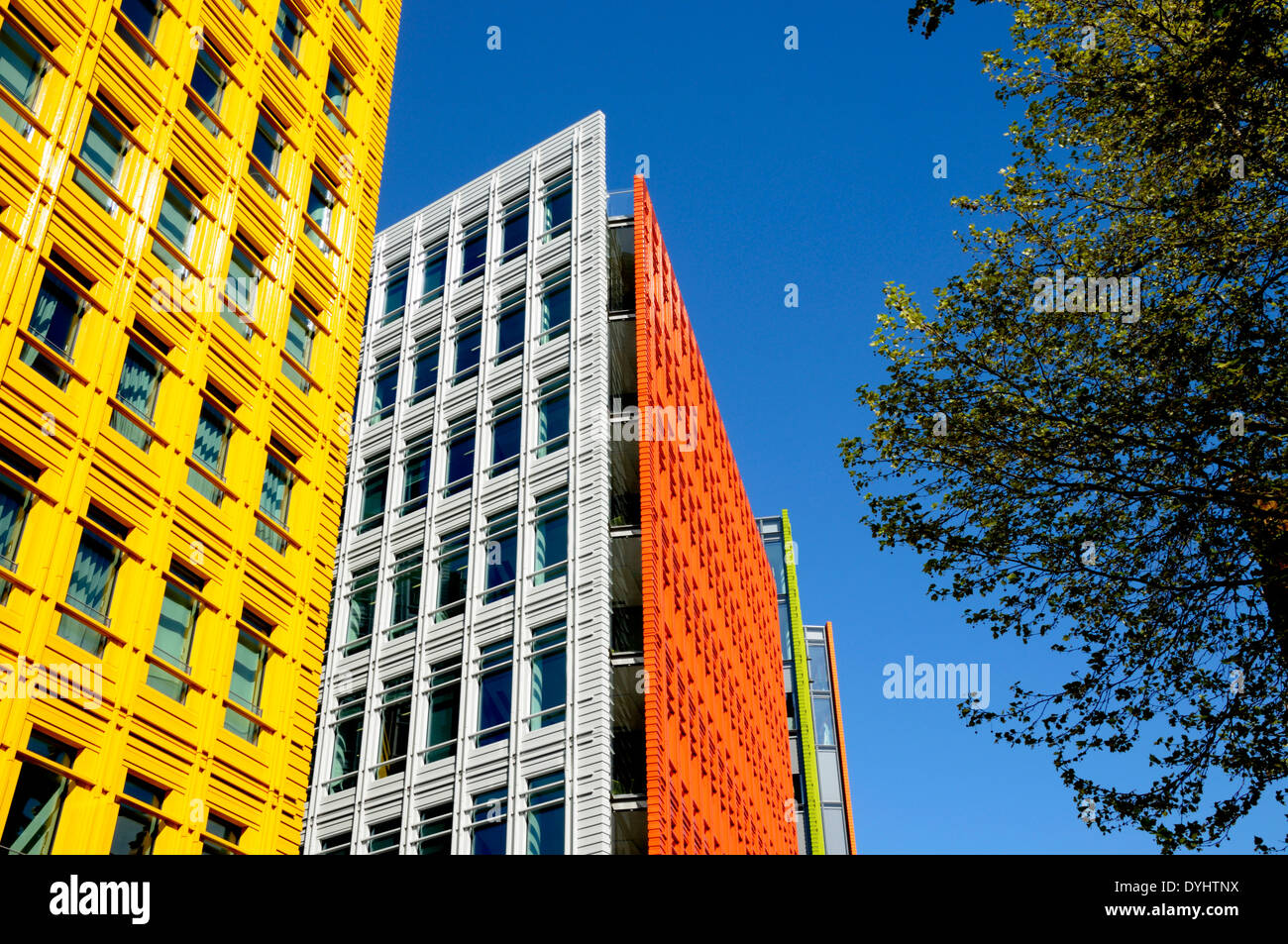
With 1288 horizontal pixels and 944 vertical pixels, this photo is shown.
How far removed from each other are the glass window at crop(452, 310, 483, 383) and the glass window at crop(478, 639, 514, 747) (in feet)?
37.6

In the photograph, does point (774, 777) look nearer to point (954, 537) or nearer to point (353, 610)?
point (353, 610)

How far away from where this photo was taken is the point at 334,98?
27938 millimetres

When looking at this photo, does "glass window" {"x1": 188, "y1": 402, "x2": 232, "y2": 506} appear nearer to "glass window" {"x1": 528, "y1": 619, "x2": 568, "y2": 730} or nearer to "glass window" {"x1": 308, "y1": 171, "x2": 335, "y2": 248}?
"glass window" {"x1": 308, "y1": 171, "x2": 335, "y2": 248}

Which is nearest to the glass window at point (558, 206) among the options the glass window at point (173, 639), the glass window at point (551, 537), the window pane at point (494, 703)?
the glass window at point (551, 537)

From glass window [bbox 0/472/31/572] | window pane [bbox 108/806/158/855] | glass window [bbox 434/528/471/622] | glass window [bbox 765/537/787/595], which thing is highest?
glass window [bbox 765/537/787/595]

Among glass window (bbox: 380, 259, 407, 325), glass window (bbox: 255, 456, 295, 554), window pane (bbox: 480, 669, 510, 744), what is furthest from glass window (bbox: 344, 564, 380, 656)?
glass window (bbox: 255, 456, 295, 554)

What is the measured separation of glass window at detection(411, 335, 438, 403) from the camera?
4172 centimetres

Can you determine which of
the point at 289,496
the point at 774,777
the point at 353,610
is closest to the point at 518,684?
the point at 353,610

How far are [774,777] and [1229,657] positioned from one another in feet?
153

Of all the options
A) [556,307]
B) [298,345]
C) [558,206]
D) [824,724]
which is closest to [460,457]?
[556,307]

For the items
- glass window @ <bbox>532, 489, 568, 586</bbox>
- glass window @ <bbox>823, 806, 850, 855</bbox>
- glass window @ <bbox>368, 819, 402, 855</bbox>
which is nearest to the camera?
glass window @ <bbox>368, 819, 402, 855</bbox>

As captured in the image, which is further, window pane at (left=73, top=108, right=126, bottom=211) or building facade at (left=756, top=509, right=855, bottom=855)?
building facade at (left=756, top=509, right=855, bottom=855)

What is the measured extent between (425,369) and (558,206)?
7.83 meters
